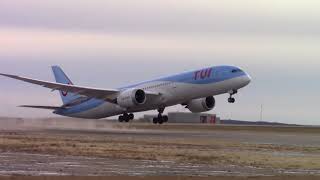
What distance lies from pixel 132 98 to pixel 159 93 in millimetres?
2819

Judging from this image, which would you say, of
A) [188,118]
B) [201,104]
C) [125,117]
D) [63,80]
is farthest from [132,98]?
[188,118]

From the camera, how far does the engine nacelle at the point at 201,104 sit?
64.5 m

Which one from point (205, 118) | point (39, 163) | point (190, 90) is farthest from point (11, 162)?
point (205, 118)

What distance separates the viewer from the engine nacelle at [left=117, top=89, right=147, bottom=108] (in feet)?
196

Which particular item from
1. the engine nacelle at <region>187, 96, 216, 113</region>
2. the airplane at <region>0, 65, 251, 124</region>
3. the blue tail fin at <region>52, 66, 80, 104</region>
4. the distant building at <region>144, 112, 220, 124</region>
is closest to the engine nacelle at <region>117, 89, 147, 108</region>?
the airplane at <region>0, 65, 251, 124</region>

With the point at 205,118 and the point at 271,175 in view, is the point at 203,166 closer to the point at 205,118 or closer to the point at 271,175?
the point at 271,175

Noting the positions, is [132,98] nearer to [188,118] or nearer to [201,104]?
[201,104]

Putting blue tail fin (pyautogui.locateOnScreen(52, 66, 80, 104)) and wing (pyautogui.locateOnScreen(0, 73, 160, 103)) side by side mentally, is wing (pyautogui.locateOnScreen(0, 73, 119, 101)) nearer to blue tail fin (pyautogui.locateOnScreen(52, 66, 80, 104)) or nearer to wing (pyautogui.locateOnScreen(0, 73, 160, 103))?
wing (pyautogui.locateOnScreen(0, 73, 160, 103))

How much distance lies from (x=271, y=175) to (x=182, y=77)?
39.4 metres

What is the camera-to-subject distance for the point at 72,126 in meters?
69.1

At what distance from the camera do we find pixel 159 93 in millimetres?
60812

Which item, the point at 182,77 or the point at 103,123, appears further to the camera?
the point at 103,123

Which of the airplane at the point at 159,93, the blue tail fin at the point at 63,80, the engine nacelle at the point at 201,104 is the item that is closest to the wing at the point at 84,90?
the airplane at the point at 159,93

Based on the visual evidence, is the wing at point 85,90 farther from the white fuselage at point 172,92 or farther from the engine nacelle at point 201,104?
the engine nacelle at point 201,104
